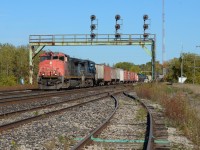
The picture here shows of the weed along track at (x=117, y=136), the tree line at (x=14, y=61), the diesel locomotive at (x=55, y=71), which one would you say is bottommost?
the weed along track at (x=117, y=136)

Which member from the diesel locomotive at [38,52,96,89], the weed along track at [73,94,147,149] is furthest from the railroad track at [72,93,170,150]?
the diesel locomotive at [38,52,96,89]

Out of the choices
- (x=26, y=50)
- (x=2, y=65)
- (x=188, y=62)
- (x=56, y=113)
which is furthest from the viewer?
(x=188, y=62)

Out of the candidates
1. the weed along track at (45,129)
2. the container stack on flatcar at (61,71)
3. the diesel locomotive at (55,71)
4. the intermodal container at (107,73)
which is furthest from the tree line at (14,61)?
the weed along track at (45,129)

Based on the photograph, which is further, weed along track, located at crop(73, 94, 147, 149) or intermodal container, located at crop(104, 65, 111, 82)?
intermodal container, located at crop(104, 65, 111, 82)

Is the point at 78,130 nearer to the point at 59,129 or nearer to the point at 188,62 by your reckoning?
the point at 59,129

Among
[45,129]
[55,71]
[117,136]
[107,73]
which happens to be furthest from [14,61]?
[117,136]

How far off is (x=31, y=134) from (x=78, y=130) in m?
1.44

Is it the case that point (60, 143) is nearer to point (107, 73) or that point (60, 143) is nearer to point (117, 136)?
point (117, 136)

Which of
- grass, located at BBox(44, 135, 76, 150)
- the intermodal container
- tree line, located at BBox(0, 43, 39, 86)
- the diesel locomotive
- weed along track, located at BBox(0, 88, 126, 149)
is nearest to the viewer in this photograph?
grass, located at BBox(44, 135, 76, 150)

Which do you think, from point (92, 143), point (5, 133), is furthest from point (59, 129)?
point (92, 143)

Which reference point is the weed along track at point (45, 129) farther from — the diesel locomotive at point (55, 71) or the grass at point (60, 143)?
the diesel locomotive at point (55, 71)

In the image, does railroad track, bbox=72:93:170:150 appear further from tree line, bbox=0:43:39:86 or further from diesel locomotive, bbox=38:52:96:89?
tree line, bbox=0:43:39:86

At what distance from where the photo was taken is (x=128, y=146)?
8.15 meters

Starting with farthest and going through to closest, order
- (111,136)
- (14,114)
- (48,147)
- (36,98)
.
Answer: (36,98), (14,114), (111,136), (48,147)
